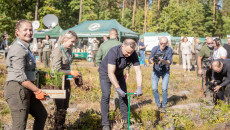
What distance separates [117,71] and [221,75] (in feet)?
11.0

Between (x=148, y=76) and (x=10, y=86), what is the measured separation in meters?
8.73

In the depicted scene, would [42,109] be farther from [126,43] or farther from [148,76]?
[148,76]

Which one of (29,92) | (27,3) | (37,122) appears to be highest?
(27,3)

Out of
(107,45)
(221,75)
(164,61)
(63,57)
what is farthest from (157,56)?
(63,57)

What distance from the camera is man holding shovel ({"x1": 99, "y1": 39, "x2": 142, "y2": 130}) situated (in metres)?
3.82

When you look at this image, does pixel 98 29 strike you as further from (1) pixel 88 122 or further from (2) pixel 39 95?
(2) pixel 39 95

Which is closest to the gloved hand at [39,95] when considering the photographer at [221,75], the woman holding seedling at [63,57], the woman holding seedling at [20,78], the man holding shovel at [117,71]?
the woman holding seedling at [20,78]

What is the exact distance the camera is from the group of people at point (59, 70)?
2.69 metres

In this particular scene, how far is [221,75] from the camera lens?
20.3ft

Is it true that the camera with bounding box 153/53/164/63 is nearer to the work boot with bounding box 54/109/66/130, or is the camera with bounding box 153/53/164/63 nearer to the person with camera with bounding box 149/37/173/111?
the person with camera with bounding box 149/37/173/111

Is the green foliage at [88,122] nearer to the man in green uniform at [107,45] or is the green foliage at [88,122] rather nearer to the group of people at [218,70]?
the man in green uniform at [107,45]

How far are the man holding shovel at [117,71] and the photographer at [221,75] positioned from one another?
252cm

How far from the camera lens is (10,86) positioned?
272cm

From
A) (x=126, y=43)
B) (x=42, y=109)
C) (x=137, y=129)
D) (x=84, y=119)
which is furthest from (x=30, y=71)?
(x=137, y=129)
